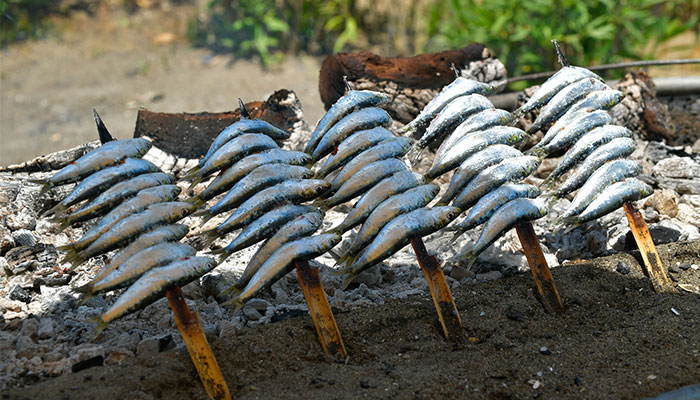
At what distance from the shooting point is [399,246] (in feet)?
10.1

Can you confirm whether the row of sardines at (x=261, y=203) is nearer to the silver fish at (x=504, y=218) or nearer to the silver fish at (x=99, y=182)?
the silver fish at (x=99, y=182)

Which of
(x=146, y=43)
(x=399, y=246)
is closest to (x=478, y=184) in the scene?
(x=399, y=246)

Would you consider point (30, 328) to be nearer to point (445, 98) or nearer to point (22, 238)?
point (22, 238)

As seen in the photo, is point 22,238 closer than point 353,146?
No

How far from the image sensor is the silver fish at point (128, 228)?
2924 millimetres

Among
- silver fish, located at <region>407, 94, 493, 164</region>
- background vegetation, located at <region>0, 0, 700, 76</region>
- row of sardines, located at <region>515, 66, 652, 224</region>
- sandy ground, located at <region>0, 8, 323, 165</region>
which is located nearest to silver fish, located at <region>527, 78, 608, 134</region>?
row of sardines, located at <region>515, 66, 652, 224</region>

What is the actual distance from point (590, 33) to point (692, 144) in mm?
2770

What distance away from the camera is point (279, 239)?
121 inches

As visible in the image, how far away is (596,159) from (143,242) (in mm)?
2195

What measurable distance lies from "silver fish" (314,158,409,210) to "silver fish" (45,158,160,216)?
87 centimetres

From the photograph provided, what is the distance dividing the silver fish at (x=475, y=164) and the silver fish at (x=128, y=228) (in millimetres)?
1314

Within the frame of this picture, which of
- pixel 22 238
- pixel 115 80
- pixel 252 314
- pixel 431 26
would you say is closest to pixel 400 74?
pixel 252 314

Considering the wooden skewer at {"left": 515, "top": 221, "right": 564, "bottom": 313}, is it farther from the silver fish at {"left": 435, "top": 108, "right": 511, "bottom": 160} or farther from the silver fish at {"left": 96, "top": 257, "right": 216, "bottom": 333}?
the silver fish at {"left": 96, "top": 257, "right": 216, "bottom": 333}

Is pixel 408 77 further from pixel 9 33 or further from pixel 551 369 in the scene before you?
pixel 9 33
